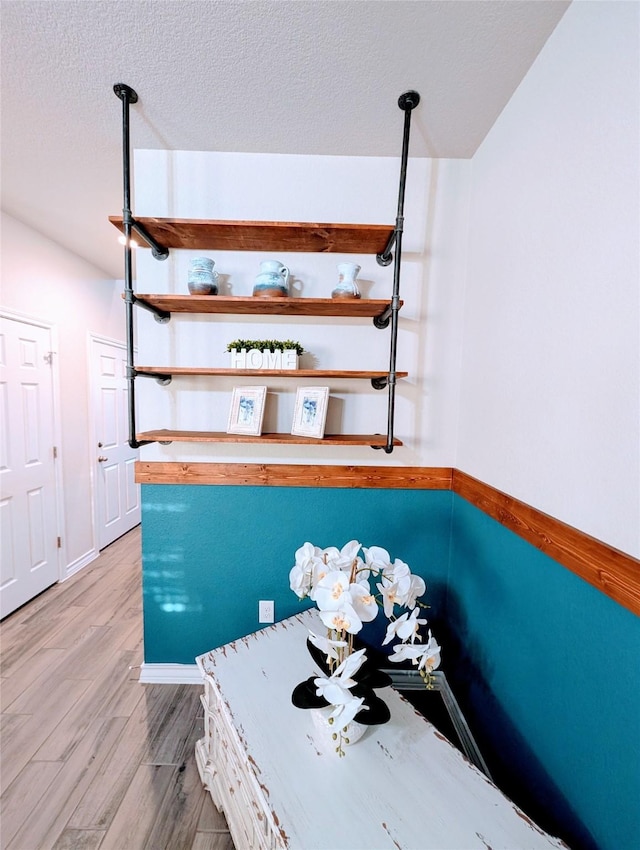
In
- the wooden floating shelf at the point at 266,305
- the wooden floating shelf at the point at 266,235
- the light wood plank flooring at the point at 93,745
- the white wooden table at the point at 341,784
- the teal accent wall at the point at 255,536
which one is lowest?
the light wood plank flooring at the point at 93,745

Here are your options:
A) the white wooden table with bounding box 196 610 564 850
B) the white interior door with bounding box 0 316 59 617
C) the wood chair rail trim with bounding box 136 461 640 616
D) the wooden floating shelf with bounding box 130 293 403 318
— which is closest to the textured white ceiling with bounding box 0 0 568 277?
the wooden floating shelf with bounding box 130 293 403 318

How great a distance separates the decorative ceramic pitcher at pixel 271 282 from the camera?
4.40 ft

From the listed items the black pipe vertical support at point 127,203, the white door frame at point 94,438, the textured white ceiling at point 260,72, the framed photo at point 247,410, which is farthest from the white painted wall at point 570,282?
the white door frame at point 94,438

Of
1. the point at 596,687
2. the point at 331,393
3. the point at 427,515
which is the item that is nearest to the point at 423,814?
the point at 596,687

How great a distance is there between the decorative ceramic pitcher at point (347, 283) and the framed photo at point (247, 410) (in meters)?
0.50

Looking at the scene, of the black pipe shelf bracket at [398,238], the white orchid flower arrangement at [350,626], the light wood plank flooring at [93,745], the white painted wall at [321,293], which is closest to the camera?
the white orchid flower arrangement at [350,626]

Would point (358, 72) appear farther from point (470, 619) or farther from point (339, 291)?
point (470, 619)

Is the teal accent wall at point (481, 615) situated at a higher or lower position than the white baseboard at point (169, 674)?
higher

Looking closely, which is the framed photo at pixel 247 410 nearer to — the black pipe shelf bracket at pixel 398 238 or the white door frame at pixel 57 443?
the black pipe shelf bracket at pixel 398 238

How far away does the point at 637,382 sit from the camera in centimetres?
69

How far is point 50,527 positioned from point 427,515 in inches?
105

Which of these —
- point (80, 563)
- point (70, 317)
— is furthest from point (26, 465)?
point (70, 317)

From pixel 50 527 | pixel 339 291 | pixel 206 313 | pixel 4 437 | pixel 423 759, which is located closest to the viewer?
pixel 423 759

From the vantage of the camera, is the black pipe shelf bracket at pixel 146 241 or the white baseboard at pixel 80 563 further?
the white baseboard at pixel 80 563
